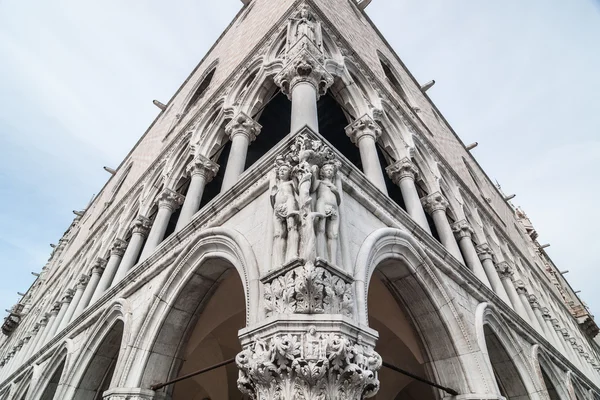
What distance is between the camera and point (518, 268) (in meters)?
12.3

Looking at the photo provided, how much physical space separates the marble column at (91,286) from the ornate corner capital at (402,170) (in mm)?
7392

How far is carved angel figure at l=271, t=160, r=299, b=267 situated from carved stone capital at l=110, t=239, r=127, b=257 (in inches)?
283

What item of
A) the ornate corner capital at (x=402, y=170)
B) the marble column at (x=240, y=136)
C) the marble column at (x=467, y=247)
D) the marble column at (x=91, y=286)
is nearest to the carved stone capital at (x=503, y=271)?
the marble column at (x=467, y=247)

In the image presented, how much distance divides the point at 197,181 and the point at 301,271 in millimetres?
4626

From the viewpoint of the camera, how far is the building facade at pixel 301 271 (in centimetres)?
301

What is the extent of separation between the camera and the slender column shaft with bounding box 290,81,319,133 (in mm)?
4820

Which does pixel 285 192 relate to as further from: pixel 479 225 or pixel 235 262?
pixel 479 225

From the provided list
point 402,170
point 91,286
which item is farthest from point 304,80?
point 91,286

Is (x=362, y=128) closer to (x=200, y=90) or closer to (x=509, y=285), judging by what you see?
(x=509, y=285)

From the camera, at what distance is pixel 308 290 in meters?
2.92

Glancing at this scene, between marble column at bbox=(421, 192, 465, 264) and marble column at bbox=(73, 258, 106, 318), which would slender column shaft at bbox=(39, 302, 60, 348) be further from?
marble column at bbox=(421, 192, 465, 264)

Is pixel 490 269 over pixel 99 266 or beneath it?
beneath

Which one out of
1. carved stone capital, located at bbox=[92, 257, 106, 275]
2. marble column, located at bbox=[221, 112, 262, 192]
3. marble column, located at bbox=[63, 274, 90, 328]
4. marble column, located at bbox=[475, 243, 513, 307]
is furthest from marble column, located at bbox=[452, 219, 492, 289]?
marble column, located at bbox=[63, 274, 90, 328]

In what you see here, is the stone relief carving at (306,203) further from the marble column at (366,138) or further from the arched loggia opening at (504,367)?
the arched loggia opening at (504,367)
